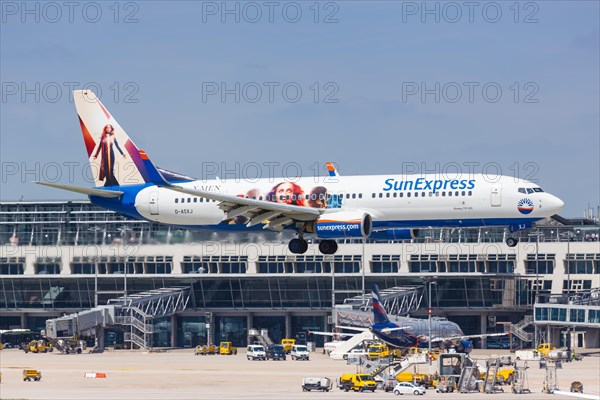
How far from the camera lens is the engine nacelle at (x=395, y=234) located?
331ft

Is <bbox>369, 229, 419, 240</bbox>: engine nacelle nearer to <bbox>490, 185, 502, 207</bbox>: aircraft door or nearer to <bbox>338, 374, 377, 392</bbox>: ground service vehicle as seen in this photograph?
<bbox>490, 185, 502, 207</bbox>: aircraft door

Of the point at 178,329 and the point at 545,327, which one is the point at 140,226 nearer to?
the point at 178,329

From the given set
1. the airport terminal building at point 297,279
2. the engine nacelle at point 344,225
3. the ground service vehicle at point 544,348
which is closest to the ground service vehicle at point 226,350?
the airport terminal building at point 297,279

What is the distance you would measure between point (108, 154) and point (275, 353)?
31032mm

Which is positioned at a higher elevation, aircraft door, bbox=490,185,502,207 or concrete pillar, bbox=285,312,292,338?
aircraft door, bbox=490,185,502,207

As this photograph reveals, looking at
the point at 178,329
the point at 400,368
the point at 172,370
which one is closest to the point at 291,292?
the point at 178,329

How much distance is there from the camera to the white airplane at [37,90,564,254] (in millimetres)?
95062

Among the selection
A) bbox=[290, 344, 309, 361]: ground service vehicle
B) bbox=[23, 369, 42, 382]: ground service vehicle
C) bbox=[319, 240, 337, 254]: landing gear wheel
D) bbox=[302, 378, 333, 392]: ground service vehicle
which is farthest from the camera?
bbox=[290, 344, 309, 361]: ground service vehicle

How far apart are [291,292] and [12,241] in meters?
41.1

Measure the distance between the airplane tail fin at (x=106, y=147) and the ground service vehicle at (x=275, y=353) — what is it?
29610 millimetres

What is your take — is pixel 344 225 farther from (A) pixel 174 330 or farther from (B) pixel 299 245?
(A) pixel 174 330

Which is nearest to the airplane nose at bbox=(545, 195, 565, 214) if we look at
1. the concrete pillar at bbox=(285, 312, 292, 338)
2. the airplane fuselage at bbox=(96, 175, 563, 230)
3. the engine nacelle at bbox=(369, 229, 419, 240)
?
the airplane fuselage at bbox=(96, 175, 563, 230)

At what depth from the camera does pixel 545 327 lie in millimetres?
148875

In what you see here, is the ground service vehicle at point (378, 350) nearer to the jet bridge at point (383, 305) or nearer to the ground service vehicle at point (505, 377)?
the jet bridge at point (383, 305)
